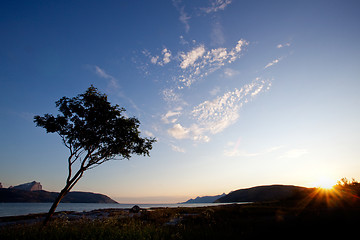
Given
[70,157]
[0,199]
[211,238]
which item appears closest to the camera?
[211,238]

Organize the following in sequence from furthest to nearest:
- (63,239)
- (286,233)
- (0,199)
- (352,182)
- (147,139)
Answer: (0,199), (352,182), (147,139), (286,233), (63,239)

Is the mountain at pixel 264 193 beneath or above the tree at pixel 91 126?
beneath

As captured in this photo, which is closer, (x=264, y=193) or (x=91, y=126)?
(x=91, y=126)

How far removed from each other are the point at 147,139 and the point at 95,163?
565 centimetres

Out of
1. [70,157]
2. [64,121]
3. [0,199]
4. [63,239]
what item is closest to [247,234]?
[63,239]

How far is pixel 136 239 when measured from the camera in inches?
242

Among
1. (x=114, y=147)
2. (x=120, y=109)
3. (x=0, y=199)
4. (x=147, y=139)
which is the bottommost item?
(x=0, y=199)

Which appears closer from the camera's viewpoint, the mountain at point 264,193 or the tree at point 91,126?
the tree at point 91,126

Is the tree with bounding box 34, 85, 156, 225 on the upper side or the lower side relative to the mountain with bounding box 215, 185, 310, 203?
upper

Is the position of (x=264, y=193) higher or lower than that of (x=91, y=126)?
lower

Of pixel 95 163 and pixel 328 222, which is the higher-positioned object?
pixel 95 163

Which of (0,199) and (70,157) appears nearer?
(70,157)

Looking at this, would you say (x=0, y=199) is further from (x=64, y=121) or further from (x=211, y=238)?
(x=211, y=238)

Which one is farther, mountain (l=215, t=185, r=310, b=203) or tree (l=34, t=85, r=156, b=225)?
mountain (l=215, t=185, r=310, b=203)
